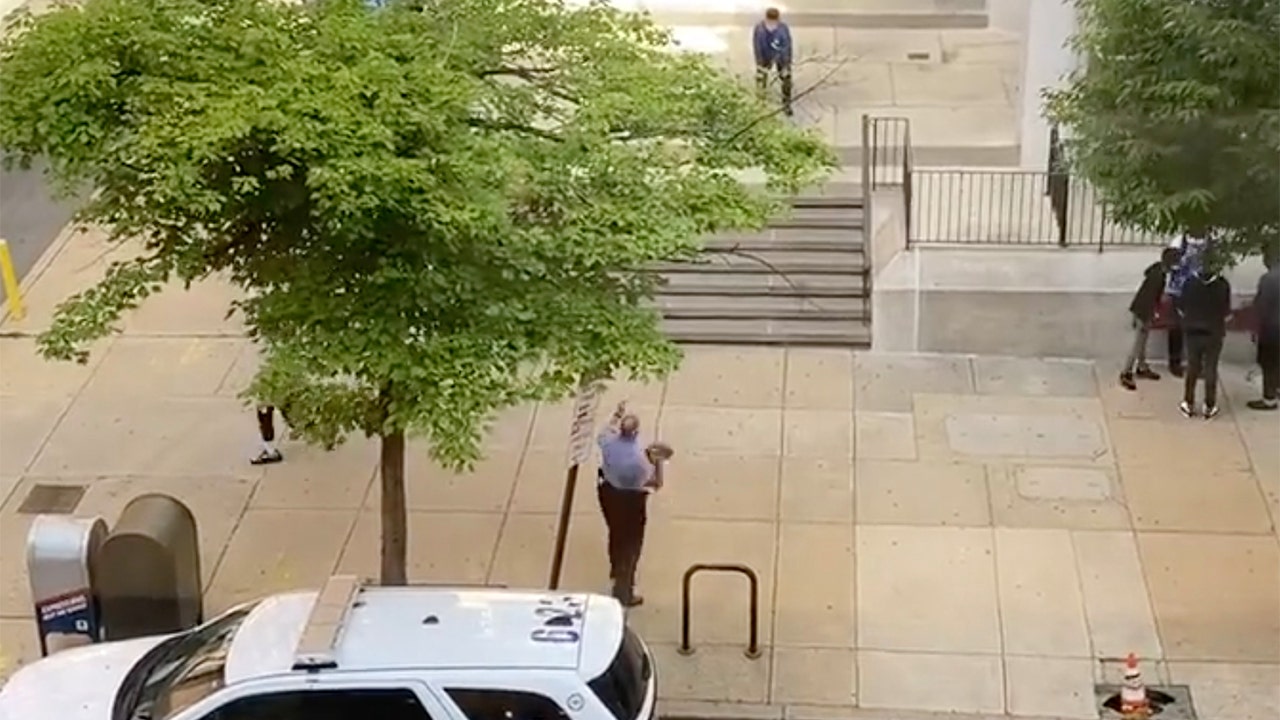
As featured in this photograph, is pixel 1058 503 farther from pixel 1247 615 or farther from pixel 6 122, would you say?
pixel 6 122

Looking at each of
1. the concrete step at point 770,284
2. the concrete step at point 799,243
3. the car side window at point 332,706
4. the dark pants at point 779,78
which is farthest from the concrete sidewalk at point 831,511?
the car side window at point 332,706

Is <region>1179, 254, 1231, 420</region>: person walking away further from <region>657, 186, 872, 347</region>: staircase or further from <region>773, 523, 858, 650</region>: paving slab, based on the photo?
<region>773, 523, 858, 650</region>: paving slab

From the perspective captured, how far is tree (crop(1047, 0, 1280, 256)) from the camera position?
→ 42.4ft

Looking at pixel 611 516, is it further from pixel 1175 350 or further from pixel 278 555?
pixel 1175 350

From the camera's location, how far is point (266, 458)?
1555cm

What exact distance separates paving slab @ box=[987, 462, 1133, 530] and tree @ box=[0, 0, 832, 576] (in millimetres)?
4005

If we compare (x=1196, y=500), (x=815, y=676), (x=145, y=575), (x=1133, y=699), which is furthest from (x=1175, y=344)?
(x=145, y=575)

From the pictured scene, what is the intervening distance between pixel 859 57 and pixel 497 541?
1051cm

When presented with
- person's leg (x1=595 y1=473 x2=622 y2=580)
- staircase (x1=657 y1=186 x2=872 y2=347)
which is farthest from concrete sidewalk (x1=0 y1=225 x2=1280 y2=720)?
person's leg (x1=595 y1=473 x2=622 y2=580)

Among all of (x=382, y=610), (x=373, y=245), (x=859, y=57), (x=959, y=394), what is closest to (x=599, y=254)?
(x=373, y=245)

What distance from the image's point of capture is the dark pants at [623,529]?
1313cm

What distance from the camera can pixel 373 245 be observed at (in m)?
11.1

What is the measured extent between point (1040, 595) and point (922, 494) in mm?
1609

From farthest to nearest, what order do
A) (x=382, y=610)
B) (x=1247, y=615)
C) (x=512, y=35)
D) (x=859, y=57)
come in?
(x=859, y=57) < (x=1247, y=615) < (x=512, y=35) < (x=382, y=610)
